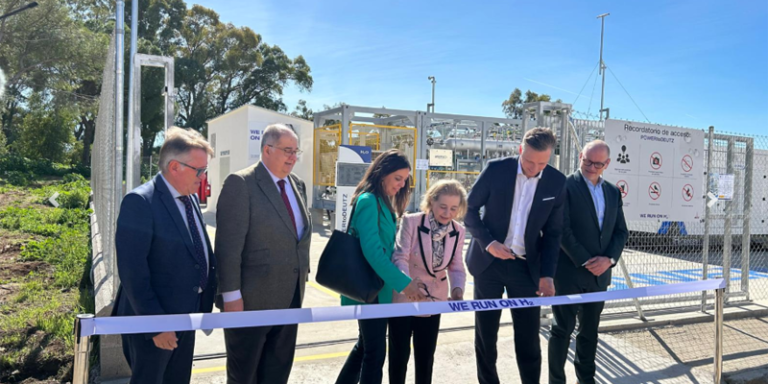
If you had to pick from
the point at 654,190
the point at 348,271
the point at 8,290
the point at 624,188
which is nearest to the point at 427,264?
the point at 348,271

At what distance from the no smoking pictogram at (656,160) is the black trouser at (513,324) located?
313 centimetres

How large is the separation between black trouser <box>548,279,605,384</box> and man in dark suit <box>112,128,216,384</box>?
2448 mm

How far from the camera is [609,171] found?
5.43m

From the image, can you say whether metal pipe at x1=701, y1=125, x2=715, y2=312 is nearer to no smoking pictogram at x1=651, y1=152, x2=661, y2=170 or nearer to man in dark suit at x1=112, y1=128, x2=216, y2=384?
no smoking pictogram at x1=651, y1=152, x2=661, y2=170

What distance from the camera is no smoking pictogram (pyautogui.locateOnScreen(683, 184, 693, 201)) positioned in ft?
19.3

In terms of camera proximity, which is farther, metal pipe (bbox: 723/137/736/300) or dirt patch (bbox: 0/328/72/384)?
metal pipe (bbox: 723/137/736/300)

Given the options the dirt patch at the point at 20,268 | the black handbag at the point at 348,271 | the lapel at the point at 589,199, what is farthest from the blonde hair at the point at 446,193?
the dirt patch at the point at 20,268

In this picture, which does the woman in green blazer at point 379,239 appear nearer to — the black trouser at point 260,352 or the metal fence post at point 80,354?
the black trouser at point 260,352

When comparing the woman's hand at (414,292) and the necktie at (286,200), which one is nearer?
the necktie at (286,200)

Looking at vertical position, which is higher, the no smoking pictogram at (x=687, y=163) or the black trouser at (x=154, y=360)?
the no smoking pictogram at (x=687, y=163)

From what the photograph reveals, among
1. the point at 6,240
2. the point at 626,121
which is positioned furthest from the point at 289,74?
the point at 626,121

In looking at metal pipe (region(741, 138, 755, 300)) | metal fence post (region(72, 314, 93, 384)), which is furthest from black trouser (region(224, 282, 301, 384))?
metal pipe (region(741, 138, 755, 300))

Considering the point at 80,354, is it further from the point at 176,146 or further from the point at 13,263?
the point at 13,263

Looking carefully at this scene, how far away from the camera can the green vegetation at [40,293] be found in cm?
390
